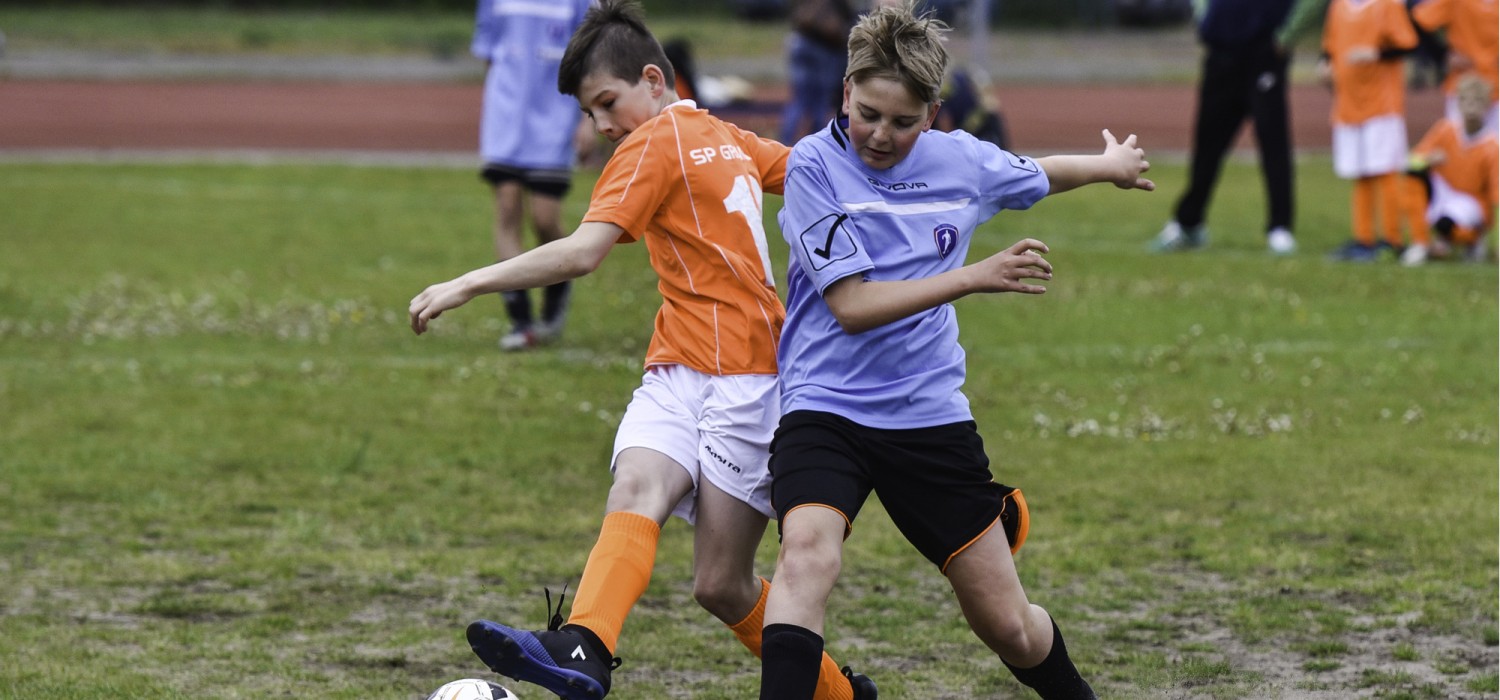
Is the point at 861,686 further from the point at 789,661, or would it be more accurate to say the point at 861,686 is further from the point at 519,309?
the point at 519,309

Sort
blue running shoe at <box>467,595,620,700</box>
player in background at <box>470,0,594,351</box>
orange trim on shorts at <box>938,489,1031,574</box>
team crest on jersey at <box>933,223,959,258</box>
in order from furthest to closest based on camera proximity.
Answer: player in background at <box>470,0,594,351</box> < team crest on jersey at <box>933,223,959,258</box> < orange trim on shorts at <box>938,489,1031,574</box> < blue running shoe at <box>467,595,620,700</box>

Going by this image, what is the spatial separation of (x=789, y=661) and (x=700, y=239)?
3.41ft

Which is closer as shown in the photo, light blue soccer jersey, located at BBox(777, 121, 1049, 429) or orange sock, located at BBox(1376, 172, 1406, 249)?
light blue soccer jersey, located at BBox(777, 121, 1049, 429)

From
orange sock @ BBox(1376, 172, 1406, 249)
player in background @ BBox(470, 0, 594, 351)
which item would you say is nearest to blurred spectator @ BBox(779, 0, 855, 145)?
orange sock @ BBox(1376, 172, 1406, 249)

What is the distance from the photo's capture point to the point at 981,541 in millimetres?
3828

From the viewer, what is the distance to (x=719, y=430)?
3.98 m

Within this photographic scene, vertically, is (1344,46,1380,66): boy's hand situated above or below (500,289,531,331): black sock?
above

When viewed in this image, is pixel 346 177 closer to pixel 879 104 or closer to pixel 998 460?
pixel 998 460

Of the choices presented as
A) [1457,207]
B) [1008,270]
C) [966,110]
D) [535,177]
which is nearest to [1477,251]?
[1457,207]

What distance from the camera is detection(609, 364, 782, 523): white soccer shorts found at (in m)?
3.98

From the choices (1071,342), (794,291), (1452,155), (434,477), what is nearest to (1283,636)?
(794,291)

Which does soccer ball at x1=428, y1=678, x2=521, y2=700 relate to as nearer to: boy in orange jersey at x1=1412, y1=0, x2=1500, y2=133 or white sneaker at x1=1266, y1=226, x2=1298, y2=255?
white sneaker at x1=1266, y1=226, x2=1298, y2=255

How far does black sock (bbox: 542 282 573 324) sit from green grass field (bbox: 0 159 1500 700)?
0.27 m

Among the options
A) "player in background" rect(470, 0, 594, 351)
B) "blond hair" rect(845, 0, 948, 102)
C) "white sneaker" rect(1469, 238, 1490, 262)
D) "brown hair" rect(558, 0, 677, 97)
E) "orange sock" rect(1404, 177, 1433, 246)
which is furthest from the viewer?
"orange sock" rect(1404, 177, 1433, 246)
